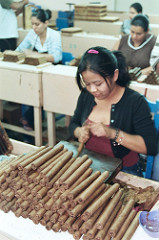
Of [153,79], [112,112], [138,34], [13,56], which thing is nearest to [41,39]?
[13,56]

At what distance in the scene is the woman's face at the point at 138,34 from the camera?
351cm

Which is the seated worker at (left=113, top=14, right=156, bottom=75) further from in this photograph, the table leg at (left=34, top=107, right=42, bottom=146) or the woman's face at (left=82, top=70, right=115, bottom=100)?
the woman's face at (left=82, top=70, right=115, bottom=100)

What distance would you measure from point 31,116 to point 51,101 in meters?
0.99

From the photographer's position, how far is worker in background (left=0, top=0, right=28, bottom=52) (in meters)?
3.93

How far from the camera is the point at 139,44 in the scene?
358 cm

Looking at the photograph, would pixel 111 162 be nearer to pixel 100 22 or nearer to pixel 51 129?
pixel 51 129

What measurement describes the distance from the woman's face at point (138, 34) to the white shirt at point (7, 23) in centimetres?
182

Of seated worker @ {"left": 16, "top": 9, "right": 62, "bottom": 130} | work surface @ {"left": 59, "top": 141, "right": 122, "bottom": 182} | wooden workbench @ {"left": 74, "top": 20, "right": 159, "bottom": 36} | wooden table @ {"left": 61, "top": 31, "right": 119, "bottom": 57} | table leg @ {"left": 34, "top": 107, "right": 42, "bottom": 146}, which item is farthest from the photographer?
wooden workbench @ {"left": 74, "top": 20, "right": 159, "bottom": 36}

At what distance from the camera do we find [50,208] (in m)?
1.13

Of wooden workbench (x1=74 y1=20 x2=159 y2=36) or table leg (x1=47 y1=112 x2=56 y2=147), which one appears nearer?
table leg (x1=47 y1=112 x2=56 y2=147)

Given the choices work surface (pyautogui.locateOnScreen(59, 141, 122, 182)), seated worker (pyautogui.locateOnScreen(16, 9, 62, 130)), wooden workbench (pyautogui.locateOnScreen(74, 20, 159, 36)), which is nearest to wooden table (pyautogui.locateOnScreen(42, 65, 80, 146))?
seated worker (pyautogui.locateOnScreen(16, 9, 62, 130))

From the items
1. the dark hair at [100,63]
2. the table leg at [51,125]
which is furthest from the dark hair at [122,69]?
the table leg at [51,125]

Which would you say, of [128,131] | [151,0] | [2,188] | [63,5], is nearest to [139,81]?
[128,131]

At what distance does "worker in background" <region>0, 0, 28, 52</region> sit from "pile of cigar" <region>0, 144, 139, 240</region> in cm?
300
